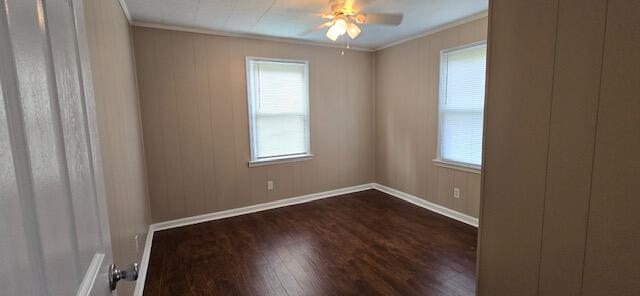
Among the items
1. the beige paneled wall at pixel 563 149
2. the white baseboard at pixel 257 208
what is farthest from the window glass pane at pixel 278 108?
the beige paneled wall at pixel 563 149

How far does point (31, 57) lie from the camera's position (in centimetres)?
48

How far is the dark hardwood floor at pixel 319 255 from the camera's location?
2258mm

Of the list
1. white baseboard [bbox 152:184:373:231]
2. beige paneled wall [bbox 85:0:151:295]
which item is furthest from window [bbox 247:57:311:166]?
beige paneled wall [bbox 85:0:151:295]

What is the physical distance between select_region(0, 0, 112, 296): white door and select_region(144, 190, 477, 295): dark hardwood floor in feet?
5.84

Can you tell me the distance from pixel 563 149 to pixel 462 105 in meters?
2.47

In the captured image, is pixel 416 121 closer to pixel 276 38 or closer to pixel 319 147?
pixel 319 147

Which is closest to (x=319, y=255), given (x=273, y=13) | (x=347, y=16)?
(x=347, y=16)

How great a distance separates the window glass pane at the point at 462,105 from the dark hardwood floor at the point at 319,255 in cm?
87

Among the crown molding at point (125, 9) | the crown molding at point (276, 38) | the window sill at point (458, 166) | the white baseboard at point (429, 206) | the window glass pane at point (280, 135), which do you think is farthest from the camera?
the window glass pane at point (280, 135)

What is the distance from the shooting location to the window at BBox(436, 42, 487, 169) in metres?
3.19

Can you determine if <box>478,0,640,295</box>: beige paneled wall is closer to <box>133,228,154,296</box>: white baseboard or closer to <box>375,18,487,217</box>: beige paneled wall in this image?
<box>375,18,487,217</box>: beige paneled wall

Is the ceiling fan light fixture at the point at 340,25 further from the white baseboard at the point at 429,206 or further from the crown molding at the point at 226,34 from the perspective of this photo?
the white baseboard at the point at 429,206

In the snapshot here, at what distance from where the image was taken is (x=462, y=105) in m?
3.38

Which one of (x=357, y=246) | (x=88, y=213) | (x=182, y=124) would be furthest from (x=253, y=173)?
(x=88, y=213)
